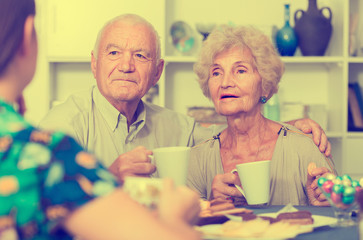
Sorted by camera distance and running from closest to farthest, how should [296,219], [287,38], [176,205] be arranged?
1. [176,205]
2. [296,219]
3. [287,38]

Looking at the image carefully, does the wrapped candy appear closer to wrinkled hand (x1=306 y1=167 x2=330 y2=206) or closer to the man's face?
wrinkled hand (x1=306 y1=167 x2=330 y2=206)

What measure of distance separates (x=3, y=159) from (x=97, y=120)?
1.40 metres

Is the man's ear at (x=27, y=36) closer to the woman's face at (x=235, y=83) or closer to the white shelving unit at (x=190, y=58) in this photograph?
the woman's face at (x=235, y=83)

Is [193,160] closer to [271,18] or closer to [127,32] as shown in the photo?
[127,32]

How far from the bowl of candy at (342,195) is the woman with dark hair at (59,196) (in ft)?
2.13

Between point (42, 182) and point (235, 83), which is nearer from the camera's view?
point (42, 182)

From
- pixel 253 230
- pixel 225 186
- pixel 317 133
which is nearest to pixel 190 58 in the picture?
pixel 317 133

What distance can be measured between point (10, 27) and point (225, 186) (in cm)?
104

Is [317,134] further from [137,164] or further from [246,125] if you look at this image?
[137,164]

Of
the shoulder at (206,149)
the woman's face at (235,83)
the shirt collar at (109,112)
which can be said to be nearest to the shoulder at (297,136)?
the woman's face at (235,83)

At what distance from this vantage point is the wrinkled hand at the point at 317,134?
1952mm

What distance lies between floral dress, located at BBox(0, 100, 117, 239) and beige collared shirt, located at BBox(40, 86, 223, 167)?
4.17 feet

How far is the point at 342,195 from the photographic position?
4.19ft

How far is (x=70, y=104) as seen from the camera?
2094mm
